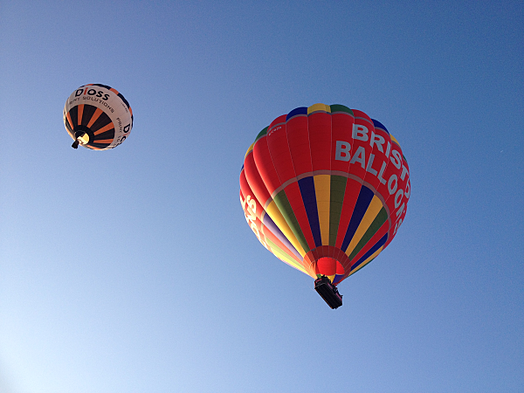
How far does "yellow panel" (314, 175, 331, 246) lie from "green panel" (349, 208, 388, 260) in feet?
2.86

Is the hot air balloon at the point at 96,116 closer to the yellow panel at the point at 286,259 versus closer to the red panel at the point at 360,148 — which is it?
the yellow panel at the point at 286,259

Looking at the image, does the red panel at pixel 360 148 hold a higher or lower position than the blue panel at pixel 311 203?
higher

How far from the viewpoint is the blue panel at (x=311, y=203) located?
9.48 metres

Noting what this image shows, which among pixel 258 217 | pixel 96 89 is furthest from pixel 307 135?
pixel 96 89

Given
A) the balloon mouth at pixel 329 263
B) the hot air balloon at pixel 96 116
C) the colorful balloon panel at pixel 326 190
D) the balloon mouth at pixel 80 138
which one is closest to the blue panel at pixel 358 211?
the colorful balloon panel at pixel 326 190

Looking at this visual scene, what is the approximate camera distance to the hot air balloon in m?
11.4

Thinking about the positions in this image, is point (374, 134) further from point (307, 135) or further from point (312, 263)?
point (312, 263)

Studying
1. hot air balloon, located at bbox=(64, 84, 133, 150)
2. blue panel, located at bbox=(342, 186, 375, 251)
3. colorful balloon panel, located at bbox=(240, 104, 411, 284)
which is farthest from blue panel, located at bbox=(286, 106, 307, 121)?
hot air balloon, located at bbox=(64, 84, 133, 150)

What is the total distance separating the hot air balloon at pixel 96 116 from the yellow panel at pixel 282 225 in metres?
5.81

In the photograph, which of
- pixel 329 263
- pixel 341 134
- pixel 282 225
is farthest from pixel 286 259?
pixel 341 134

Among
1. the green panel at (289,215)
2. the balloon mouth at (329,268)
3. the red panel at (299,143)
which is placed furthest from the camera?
the red panel at (299,143)

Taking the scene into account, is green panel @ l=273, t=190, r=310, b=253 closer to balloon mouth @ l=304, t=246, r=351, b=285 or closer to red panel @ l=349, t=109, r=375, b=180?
balloon mouth @ l=304, t=246, r=351, b=285

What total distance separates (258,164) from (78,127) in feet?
18.4

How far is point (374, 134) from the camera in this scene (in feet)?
34.8
